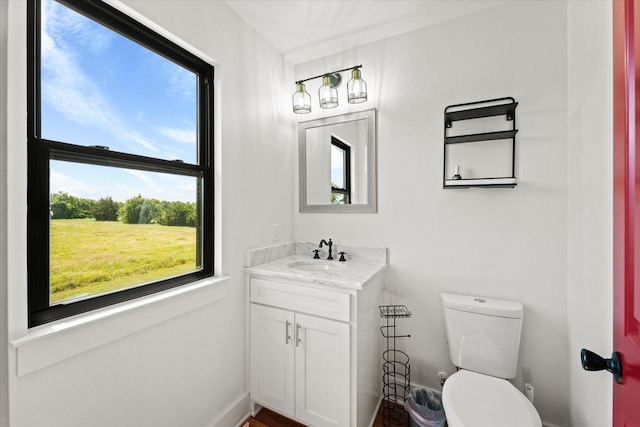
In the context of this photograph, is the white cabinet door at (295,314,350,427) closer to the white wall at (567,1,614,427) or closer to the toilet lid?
the toilet lid

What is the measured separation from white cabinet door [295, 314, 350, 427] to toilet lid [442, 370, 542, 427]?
510mm

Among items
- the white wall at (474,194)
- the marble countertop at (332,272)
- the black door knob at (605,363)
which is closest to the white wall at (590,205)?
the white wall at (474,194)

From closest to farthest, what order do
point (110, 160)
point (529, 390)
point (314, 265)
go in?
point (110, 160), point (529, 390), point (314, 265)

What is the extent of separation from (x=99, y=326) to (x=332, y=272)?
Answer: 1123mm

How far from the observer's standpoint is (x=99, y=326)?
1043mm

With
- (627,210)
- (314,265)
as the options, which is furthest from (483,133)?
(314,265)

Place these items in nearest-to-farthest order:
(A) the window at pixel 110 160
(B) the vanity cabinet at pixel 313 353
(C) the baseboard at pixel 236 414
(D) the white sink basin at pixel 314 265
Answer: (A) the window at pixel 110 160
(B) the vanity cabinet at pixel 313 353
(C) the baseboard at pixel 236 414
(D) the white sink basin at pixel 314 265

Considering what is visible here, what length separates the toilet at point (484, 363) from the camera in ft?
3.74

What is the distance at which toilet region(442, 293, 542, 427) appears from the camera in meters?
1.14

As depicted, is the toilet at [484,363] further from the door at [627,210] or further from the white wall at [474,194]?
the door at [627,210]

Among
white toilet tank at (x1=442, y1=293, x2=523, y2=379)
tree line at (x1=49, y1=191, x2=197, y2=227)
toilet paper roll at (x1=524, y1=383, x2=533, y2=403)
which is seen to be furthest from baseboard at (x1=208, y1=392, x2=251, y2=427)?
toilet paper roll at (x1=524, y1=383, x2=533, y2=403)

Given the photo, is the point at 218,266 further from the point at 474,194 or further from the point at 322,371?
the point at 474,194

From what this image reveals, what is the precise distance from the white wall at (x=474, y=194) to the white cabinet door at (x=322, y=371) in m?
0.63

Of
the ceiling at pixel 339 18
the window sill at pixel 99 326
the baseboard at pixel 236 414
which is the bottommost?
the baseboard at pixel 236 414
